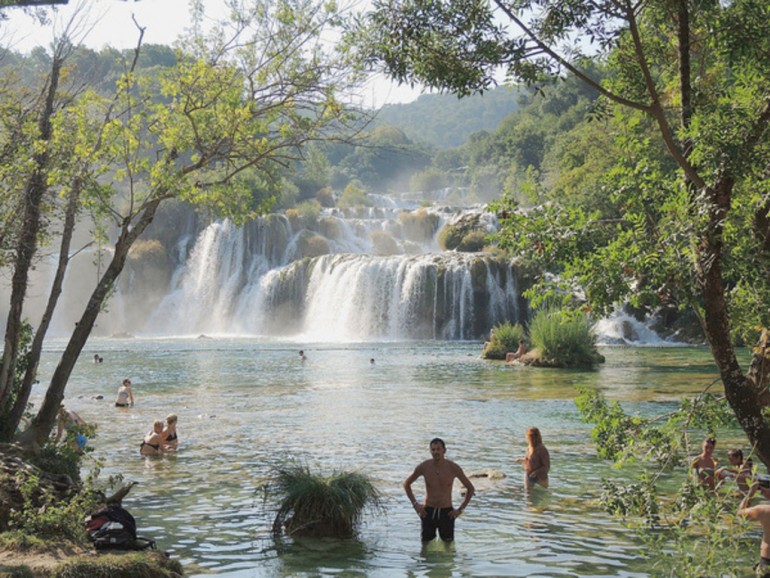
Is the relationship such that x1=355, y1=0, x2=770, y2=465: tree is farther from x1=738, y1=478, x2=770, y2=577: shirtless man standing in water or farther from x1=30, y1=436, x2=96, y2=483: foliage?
x1=30, y1=436, x2=96, y2=483: foliage

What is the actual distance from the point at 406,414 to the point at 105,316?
5174cm

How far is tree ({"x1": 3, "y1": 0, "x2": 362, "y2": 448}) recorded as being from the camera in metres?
10.5

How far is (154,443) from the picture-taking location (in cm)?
1518

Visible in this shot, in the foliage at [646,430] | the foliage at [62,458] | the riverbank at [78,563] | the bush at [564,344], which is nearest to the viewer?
the riverbank at [78,563]

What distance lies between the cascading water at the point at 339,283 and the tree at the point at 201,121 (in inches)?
1525

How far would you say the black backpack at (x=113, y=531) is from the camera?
7844mm

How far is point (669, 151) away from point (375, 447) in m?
9.64

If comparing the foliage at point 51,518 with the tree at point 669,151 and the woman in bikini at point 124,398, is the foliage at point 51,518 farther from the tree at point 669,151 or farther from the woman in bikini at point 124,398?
the woman in bikini at point 124,398

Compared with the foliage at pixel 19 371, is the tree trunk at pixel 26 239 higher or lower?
higher

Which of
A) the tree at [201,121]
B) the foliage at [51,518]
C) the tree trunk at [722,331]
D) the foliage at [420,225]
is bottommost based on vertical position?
the foliage at [51,518]

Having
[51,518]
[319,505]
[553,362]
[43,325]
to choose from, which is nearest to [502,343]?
[553,362]

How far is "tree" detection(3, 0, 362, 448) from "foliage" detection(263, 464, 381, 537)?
3141mm

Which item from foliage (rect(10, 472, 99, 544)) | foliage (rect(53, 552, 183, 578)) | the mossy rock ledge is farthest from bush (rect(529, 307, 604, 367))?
foliage (rect(53, 552, 183, 578))

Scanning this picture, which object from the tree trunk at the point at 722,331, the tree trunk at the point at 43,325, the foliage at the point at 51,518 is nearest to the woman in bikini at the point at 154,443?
the tree trunk at the point at 43,325
